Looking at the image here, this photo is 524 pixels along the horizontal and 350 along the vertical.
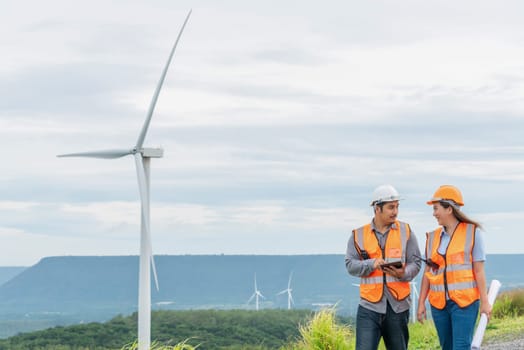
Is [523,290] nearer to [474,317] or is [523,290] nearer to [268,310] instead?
[474,317]

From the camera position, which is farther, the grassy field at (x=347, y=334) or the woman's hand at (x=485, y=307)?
the grassy field at (x=347, y=334)

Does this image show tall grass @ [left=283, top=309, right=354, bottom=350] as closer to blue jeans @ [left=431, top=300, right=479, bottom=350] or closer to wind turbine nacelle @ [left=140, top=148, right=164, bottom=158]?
wind turbine nacelle @ [left=140, top=148, right=164, bottom=158]

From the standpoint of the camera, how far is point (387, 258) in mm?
9289

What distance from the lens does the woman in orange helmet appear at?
9.36 metres

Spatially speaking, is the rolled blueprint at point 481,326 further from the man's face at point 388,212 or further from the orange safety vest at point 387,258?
the man's face at point 388,212

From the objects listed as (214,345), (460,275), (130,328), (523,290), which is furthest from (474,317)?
(130,328)

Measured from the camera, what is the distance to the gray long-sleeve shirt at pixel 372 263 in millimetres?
9297

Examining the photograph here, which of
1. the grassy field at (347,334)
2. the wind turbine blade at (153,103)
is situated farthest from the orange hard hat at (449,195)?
the grassy field at (347,334)

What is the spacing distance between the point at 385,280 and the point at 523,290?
43.6 ft

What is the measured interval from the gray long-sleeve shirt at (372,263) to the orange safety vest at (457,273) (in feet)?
0.90

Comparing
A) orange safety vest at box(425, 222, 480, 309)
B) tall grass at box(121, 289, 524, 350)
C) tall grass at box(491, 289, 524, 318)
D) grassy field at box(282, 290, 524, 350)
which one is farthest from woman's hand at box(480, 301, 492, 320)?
tall grass at box(491, 289, 524, 318)

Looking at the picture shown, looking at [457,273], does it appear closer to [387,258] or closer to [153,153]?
[387,258]

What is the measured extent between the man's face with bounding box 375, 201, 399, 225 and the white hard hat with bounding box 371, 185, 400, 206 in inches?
2.0

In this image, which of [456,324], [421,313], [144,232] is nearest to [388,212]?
[421,313]
